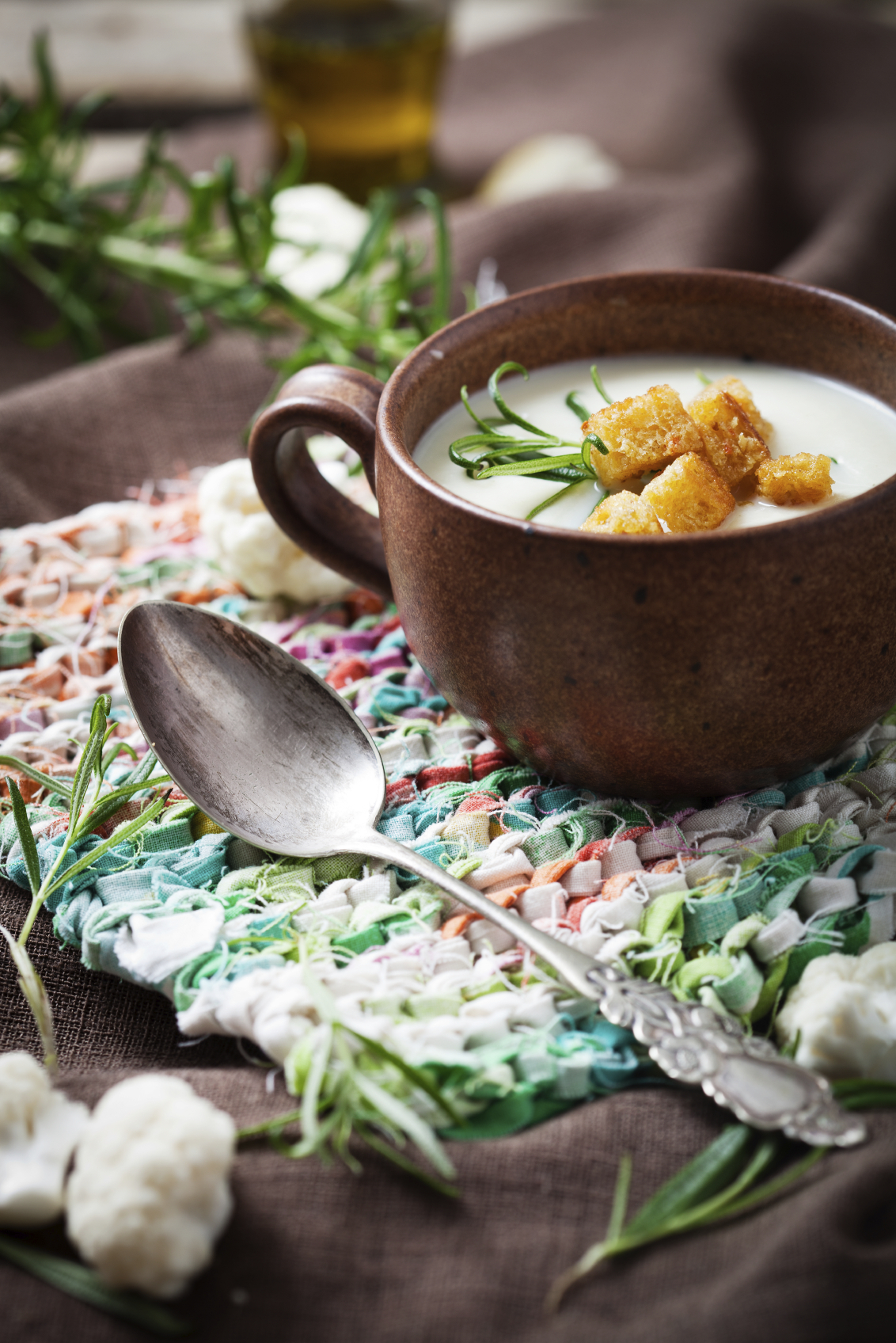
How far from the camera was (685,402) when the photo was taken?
0.84 m

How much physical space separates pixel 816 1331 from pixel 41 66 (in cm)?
130

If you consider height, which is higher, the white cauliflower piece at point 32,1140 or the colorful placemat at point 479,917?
the colorful placemat at point 479,917

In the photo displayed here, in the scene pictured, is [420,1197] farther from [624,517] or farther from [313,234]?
[313,234]

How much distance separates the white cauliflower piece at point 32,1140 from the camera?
1.86ft

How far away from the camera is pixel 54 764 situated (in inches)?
32.5

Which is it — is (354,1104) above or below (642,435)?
below

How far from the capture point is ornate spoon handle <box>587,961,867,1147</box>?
1.84 ft

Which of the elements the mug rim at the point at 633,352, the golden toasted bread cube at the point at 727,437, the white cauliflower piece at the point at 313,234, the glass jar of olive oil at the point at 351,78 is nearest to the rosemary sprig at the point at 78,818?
the mug rim at the point at 633,352

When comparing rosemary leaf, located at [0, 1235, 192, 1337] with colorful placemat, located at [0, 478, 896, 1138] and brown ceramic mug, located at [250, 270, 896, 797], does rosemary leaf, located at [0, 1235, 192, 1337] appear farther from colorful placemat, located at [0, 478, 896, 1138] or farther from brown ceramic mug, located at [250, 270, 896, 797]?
brown ceramic mug, located at [250, 270, 896, 797]

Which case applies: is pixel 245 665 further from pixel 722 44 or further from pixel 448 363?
pixel 722 44

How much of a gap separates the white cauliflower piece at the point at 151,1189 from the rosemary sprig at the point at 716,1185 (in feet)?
0.50

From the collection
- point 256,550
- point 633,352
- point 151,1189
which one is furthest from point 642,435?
point 151,1189

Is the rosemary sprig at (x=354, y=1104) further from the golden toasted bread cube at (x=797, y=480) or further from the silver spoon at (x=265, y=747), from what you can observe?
the golden toasted bread cube at (x=797, y=480)

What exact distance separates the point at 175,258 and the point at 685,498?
0.87 meters
